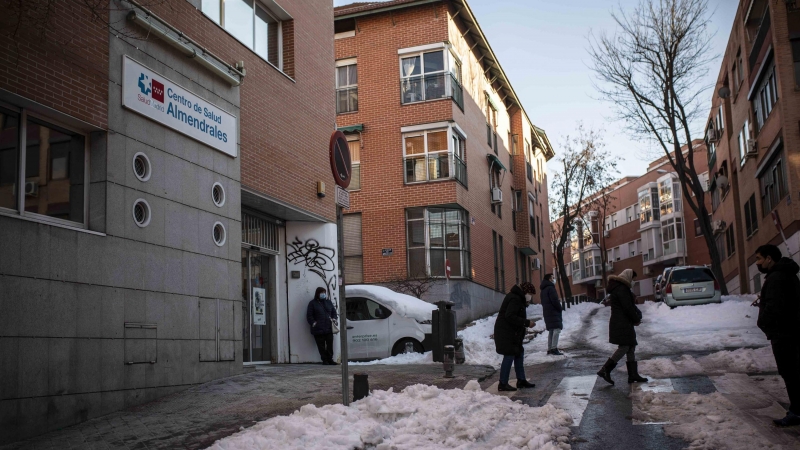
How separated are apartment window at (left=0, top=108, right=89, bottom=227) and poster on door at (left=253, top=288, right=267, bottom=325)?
6.07 m

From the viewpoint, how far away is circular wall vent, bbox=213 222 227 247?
1266cm

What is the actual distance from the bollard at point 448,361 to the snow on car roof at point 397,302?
495 centimetres

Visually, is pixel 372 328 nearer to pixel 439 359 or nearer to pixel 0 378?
pixel 439 359

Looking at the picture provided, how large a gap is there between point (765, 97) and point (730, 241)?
54.5 ft

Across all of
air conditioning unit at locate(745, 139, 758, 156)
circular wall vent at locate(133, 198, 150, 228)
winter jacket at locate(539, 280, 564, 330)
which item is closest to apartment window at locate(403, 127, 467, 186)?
winter jacket at locate(539, 280, 564, 330)

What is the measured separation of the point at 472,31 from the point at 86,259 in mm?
25508

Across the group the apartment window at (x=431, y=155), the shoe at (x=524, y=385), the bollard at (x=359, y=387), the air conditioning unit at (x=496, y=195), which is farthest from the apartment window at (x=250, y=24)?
the air conditioning unit at (x=496, y=195)

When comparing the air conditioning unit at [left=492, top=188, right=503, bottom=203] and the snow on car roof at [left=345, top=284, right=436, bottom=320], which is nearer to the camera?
the snow on car roof at [left=345, top=284, right=436, bottom=320]

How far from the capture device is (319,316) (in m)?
16.5

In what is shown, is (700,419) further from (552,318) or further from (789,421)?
(552,318)

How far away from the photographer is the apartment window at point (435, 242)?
28.6 m

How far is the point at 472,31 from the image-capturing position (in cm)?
3275

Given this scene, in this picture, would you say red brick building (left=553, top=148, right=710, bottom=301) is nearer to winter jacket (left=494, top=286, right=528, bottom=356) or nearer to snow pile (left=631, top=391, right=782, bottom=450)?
winter jacket (left=494, top=286, right=528, bottom=356)

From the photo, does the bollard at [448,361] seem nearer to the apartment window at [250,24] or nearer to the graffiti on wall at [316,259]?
the graffiti on wall at [316,259]
